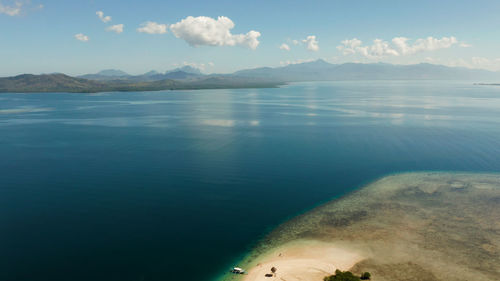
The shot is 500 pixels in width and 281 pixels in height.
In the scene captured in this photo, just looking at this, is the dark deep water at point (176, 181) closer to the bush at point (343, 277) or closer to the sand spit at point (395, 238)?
the sand spit at point (395, 238)

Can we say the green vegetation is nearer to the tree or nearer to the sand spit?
the tree

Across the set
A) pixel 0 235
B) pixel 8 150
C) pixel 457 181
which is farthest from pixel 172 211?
pixel 8 150

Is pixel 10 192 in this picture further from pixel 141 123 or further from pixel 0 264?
pixel 141 123

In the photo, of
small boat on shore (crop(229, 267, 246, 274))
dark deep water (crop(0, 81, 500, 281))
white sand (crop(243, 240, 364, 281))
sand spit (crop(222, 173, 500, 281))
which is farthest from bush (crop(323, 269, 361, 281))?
dark deep water (crop(0, 81, 500, 281))

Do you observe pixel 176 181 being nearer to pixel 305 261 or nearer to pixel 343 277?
pixel 305 261

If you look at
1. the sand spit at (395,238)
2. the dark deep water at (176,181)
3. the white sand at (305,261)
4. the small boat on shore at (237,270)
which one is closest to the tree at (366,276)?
the sand spit at (395,238)

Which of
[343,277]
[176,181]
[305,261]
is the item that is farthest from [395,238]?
[176,181]

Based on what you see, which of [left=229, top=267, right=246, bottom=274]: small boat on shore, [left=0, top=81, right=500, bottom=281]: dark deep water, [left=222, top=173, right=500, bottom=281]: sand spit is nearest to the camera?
[left=229, top=267, right=246, bottom=274]: small boat on shore
